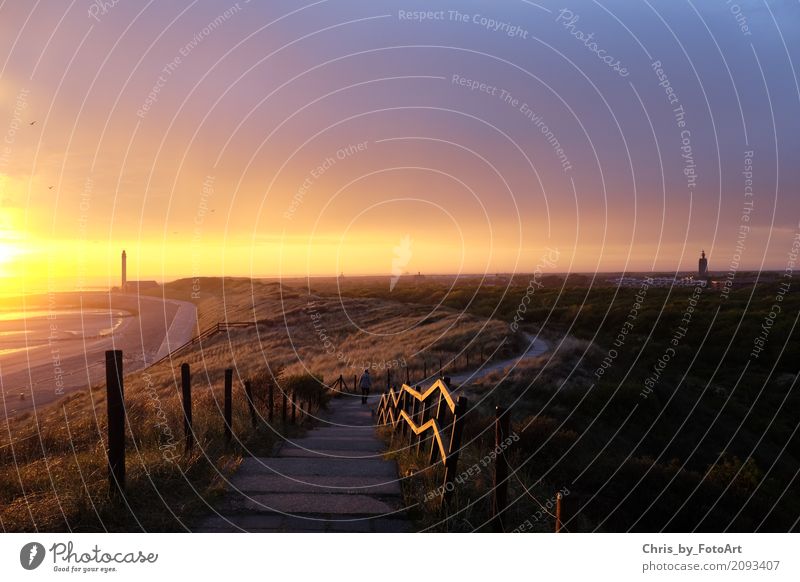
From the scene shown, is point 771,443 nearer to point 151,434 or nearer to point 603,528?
point 603,528

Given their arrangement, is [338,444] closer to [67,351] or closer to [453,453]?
[453,453]

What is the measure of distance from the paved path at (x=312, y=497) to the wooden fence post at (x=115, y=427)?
3.20 ft

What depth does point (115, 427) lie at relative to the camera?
5.99m

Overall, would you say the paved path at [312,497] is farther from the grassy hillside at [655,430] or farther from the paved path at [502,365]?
the paved path at [502,365]

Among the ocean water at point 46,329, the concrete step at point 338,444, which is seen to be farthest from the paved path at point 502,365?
the ocean water at point 46,329

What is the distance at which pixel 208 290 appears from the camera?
13675 cm

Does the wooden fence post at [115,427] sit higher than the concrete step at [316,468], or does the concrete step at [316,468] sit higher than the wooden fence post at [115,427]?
the wooden fence post at [115,427]

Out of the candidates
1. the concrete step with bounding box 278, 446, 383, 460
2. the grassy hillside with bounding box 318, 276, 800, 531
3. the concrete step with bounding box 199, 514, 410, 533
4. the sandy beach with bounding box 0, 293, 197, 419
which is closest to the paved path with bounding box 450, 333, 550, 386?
the grassy hillside with bounding box 318, 276, 800, 531

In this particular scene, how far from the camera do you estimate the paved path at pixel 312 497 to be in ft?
17.9

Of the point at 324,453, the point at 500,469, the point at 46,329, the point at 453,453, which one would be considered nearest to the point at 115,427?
the point at 453,453

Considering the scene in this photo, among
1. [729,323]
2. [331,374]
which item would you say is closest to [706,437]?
[331,374]

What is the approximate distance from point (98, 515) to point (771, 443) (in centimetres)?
2434

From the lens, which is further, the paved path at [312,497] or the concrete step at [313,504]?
the concrete step at [313,504]

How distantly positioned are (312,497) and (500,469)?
6.06 ft
